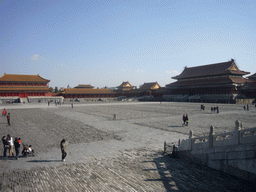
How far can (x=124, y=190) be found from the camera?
6.46 metres

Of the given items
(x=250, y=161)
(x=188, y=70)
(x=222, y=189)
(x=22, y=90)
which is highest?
(x=188, y=70)

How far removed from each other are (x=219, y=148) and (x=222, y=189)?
1896mm

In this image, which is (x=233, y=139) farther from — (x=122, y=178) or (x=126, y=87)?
(x=126, y=87)

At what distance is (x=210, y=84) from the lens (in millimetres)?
56656

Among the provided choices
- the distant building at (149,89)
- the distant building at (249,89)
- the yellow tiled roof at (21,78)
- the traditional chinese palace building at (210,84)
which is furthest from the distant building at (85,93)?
the distant building at (249,89)

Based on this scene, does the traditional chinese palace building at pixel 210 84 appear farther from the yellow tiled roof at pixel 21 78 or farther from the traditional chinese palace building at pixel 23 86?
the yellow tiled roof at pixel 21 78

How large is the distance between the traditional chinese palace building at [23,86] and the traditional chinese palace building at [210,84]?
4606 cm

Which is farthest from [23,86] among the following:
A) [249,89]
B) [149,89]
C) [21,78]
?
[249,89]

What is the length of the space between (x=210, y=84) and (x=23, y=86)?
61.5 meters

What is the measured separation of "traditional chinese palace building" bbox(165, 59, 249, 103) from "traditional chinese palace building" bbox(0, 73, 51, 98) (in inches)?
1813

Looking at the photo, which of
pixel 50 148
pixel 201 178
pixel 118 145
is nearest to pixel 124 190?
pixel 201 178

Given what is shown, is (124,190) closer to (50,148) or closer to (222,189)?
(222,189)

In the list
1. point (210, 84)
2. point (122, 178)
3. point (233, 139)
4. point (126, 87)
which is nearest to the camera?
point (122, 178)

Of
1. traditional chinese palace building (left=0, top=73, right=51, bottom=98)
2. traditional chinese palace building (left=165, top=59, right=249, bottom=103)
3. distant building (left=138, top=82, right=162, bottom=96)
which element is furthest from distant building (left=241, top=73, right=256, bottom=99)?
traditional chinese palace building (left=0, top=73, right=51, bottom=98)
